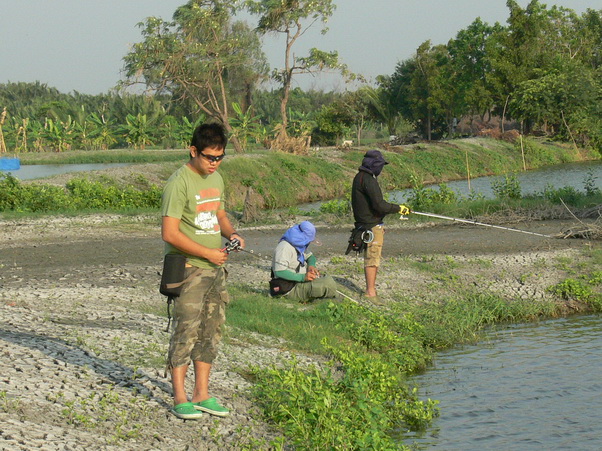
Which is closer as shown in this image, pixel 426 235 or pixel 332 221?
pixel 426 235

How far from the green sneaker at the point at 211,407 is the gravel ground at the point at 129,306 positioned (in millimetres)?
75

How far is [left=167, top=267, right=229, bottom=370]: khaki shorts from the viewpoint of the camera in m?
5.67

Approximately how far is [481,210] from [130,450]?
1484 centimetres

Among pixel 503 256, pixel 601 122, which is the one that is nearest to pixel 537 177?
pixel 601 122

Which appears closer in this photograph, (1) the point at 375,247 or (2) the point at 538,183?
(1) the point at 375,247

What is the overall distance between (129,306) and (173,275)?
4.50 m

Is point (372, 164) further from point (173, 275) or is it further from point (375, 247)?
point (173, 275)

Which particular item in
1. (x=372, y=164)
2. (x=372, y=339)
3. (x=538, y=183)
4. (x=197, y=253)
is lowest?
(x=372, y=339)

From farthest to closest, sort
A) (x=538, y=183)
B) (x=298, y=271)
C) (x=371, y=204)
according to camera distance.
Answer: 1. (x=538, y=183)
2. (x=371, y=204)
3. (x=298, y=271)

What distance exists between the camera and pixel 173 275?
5.55 metres

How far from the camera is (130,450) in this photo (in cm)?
526

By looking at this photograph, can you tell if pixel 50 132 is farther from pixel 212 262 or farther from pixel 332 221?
pixel 212 262

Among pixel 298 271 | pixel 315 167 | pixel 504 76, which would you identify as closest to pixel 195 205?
pixel 298 271

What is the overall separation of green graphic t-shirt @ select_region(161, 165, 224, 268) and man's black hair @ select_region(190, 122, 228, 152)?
187mm
